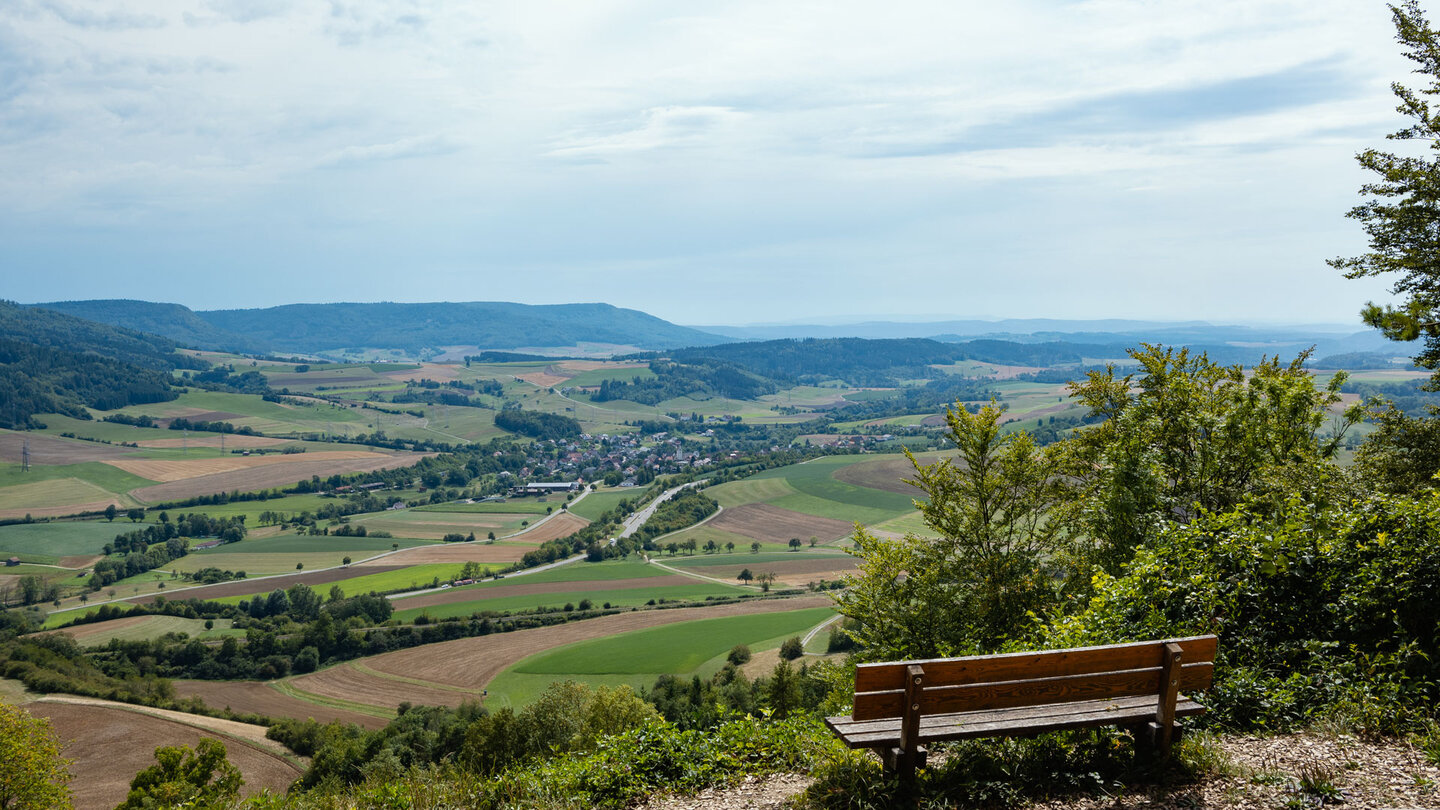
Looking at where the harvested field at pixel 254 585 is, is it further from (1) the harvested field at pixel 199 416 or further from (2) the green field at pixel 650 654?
(1) the harvested field at pixel 199 416

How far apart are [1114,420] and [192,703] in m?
52.1

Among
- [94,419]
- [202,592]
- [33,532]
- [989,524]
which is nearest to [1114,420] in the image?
[989,524]

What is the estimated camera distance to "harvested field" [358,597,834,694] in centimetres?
4916

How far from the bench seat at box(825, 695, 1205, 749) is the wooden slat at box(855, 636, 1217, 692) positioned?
0.33 metres

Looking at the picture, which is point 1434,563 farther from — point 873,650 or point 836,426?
point 836,426

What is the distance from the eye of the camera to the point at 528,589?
238 feet

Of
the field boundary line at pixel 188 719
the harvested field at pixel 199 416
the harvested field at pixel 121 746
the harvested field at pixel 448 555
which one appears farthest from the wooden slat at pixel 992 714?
the harvested field at pixel 199 416

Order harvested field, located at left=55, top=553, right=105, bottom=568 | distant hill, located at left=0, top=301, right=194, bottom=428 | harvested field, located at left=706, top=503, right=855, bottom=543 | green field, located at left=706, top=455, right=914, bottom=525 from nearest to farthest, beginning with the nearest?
harvested field, located at left=55, top=553, right=105, bottom=568
harvested field, located at left=706, top=503, right=855, bottom=543
green field, located at left=706, top=455, right=914, bottom=525
distant hill, located at left=0, top=301, right=194, bottom=428

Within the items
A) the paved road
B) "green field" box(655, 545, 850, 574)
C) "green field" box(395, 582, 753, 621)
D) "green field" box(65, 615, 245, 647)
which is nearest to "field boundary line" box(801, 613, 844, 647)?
"green field" box(395, 582, 753, 621)

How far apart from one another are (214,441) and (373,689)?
13014 cm

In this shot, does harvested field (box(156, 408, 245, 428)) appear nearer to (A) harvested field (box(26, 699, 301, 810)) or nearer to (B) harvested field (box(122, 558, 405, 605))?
(B) harvested field (box(122, 558, 405, 605))

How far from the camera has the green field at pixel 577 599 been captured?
65.9m

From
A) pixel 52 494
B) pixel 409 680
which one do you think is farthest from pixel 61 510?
pixel 409 680

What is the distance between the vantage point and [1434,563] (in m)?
7.44
